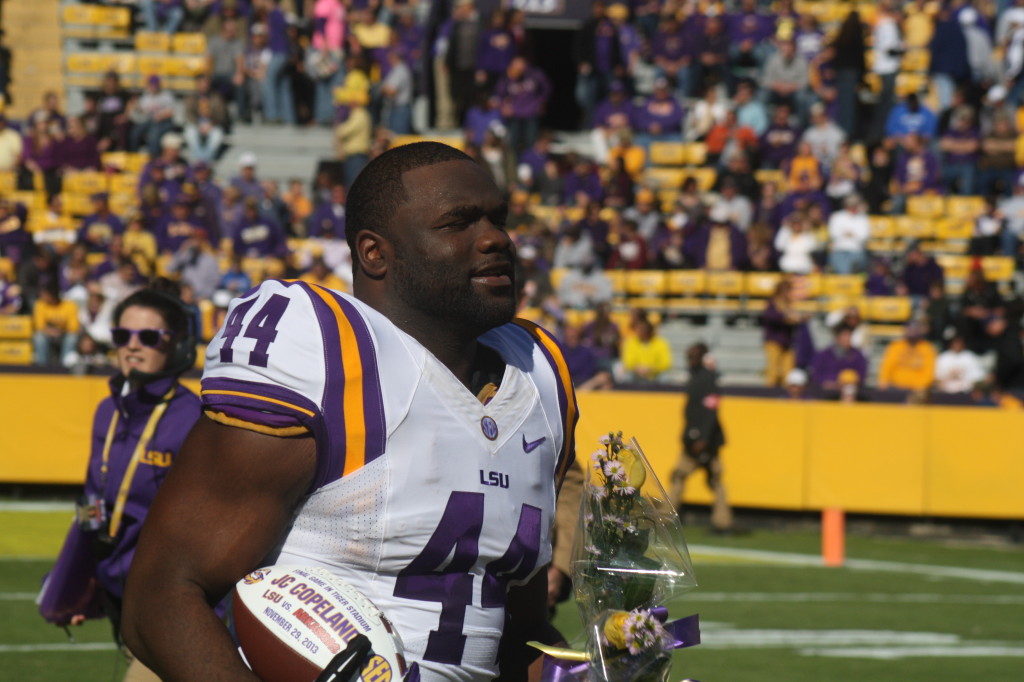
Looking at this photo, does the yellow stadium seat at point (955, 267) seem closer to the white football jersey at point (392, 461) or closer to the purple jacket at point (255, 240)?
the purple jacket at point (255, 240)

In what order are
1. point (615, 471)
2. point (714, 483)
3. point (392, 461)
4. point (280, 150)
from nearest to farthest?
point (392, 461) → point (615, 471) → point (714, 483) → point (280, 150)

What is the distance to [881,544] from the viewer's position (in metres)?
14.7

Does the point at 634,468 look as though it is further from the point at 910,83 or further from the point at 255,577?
the point at 910,83

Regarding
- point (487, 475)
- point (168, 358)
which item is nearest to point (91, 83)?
point (168, 358)

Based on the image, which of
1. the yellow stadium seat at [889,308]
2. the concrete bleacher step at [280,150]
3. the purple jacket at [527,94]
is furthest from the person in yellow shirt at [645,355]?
the concrete bleacher step at [280,150]

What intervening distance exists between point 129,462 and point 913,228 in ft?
52.8

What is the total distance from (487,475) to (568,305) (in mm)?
15290

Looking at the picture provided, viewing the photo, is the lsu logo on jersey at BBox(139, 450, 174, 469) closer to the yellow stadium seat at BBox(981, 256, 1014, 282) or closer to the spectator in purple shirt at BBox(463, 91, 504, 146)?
the yellow stadium seat at BBox(981, 256, 1014, 282)

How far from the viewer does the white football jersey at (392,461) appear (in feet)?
8.57

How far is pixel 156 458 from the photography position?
513 cm

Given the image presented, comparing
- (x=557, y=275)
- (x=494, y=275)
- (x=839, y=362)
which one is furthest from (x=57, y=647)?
(x=557, y=275)

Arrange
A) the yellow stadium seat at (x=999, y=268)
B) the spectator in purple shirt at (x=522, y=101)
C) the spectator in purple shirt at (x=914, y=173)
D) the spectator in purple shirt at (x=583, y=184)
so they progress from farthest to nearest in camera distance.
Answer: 1. the spectator in purple shirt at (x=522, y=101)
2. the spectator in purple shirt at (x=583, y=184)
3. the spectator in purple shirt at (x=914, y=173)
4. the yellow stadium seat at (x=999, y=268)

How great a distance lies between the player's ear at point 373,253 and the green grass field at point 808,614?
4.34m

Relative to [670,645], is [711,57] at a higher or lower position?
higher
